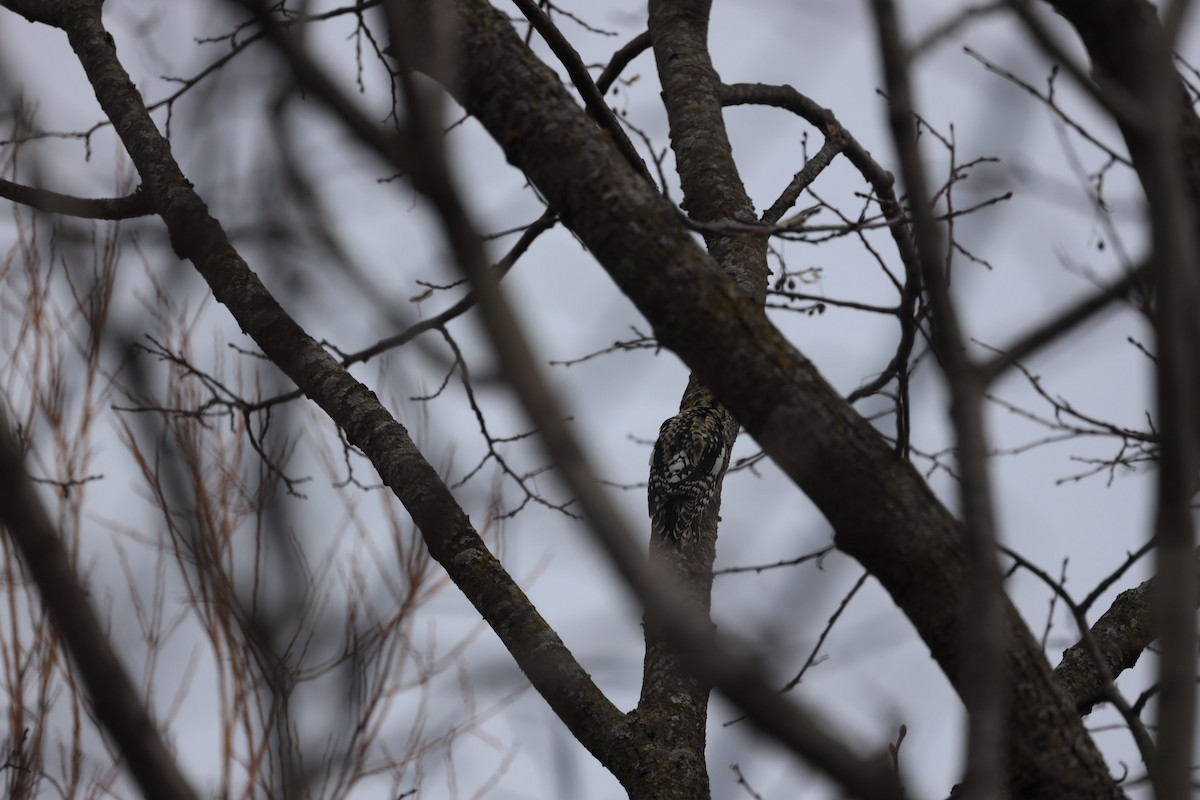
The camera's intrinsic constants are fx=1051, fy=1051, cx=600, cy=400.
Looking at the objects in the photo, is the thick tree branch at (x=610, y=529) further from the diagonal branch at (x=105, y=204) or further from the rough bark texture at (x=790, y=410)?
the diagonal branch at (x=105, y=204)

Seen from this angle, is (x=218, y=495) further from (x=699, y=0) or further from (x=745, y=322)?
(x=699, y=0)

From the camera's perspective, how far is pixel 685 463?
191 inches

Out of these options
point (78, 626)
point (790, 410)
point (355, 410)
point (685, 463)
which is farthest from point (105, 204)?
point (685, 463)

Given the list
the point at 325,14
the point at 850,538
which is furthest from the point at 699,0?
the point at 850,538

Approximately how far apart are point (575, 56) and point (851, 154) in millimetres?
1436

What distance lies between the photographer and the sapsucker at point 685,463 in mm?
4379

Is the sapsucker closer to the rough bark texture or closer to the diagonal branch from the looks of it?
the diagonal branch

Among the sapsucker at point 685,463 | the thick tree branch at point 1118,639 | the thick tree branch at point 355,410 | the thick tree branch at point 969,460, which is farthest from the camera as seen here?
the sapsucker at point 685,463

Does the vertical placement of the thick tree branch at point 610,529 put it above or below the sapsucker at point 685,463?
below

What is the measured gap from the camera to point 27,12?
3.07 m

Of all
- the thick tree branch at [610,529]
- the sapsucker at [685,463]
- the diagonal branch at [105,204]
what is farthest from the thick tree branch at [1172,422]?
the sapsucker at [685,463]

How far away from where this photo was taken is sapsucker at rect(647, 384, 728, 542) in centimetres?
438

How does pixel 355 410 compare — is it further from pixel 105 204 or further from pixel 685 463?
pixel 685 463

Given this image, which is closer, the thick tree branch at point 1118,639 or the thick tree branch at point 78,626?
the thick tree branch at point 78,626
